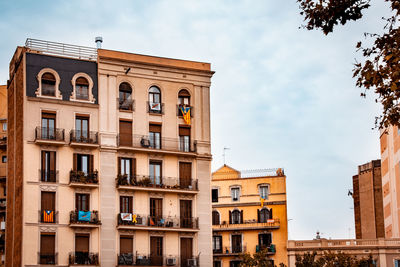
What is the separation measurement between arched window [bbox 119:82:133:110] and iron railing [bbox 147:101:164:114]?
143 centimetres

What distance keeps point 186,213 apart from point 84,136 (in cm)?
946

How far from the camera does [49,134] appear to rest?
177 feet

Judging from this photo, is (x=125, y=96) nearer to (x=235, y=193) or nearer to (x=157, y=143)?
(x=157, y=143)

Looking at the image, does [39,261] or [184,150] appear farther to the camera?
[184,150]

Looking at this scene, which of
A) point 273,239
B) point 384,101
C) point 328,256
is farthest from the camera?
point 273,239

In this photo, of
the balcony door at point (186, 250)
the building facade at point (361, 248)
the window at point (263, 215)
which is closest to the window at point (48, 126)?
the balcony door at point (186, 250)

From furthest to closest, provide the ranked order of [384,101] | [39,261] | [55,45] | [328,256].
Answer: [328,256] → [55,45] → [39,261] → [384,101]

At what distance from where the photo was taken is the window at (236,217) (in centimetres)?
8006

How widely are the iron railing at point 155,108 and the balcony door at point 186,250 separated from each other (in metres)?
9.64

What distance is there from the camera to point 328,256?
60.3 meters

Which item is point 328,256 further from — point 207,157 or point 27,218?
point 27,218

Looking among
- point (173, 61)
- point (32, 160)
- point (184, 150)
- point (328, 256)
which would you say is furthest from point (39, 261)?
point (328, 256)

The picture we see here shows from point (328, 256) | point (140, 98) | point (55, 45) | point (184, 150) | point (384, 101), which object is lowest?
point (328, 256)

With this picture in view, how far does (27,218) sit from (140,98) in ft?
40.2
